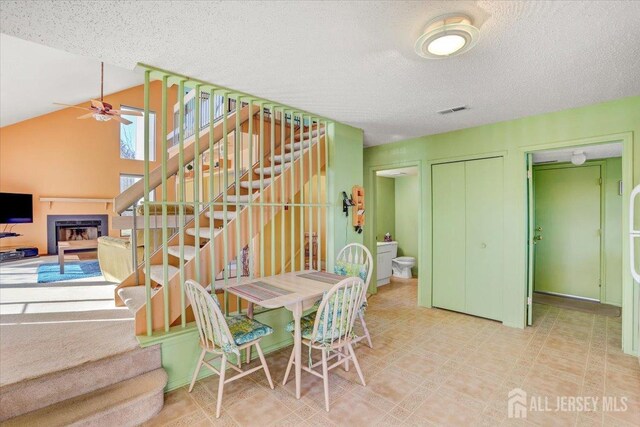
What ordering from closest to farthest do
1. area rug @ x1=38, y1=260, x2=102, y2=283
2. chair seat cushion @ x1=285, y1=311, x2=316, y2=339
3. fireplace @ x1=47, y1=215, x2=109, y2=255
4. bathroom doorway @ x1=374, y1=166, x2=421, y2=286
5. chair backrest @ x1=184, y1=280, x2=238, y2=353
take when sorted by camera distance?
chair backrest @ x1=184, y1=280, x2=238, y2=353, chair seat cushion @ x1=285, y1=311, x2=316, y2=339, area rug @ x1=38, y1=260, x2=102, y2=283, bathroom doorway @ x1=374, y1=166, x2=421, y2=286, fireplace @ x1=47, y1=215, x2=109, y2=255

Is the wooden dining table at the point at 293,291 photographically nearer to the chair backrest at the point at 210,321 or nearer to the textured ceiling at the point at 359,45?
the chair backrest at the point at 210,321

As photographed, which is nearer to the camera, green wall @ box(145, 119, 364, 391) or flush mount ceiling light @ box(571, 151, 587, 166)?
green wall @ box(145, 119, 364, 391)

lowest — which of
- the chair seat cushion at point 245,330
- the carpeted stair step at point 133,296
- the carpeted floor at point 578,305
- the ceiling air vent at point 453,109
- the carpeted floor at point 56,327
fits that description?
the carpeted floor at point 578,305

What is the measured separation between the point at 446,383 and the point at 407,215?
161 inches

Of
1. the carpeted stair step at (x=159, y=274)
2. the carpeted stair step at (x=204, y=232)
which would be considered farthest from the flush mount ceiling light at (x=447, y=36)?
the carpeted stair step at (x=159, y=274)

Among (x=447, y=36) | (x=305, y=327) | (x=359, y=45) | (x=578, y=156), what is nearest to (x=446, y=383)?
(x=305, y=327)

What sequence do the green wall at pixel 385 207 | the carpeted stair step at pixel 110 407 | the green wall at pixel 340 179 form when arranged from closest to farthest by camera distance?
the carpeted stair step at pixel 110 407, the green wall at pixel 340 179, the green wall at pixel 385 207

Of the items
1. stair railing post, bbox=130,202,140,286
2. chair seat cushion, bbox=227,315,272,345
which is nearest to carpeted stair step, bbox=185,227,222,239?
stair railing post, bbox=130,202,140,286

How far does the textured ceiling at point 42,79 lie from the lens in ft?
12.8

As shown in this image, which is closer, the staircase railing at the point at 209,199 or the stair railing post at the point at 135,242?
the staircase railing at the point at 209,199

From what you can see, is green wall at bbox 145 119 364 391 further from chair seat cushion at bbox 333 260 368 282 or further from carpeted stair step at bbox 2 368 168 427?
carpeted stair step at bbox 2 368 168 427

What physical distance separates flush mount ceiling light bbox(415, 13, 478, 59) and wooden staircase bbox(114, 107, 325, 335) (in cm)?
167

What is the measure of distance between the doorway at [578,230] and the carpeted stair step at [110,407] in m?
4.47

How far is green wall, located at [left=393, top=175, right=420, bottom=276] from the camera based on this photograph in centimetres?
607
